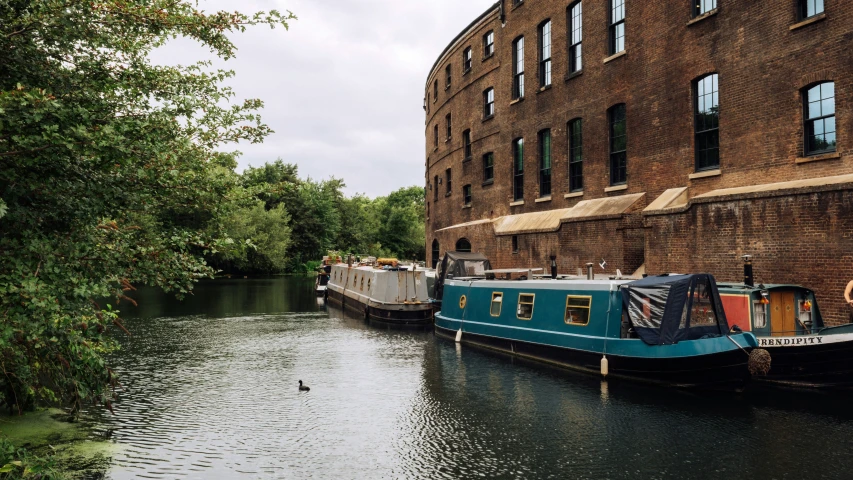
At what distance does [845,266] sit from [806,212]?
1297 millimetres

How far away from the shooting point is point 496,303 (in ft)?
56.1

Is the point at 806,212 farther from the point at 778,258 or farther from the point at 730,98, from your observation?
the point at 730,98

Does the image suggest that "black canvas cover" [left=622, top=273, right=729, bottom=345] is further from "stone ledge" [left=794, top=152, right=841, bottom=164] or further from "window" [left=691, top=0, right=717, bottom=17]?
"window" [left=691, top=0, right=717, bottom=17]

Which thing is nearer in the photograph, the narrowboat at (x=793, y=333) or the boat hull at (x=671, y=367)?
A: the narrowboat at (x=793, y=333)

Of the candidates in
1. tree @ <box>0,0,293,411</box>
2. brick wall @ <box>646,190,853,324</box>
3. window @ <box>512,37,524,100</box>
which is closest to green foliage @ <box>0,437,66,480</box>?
tree @ <box>0,0,293,411</box>

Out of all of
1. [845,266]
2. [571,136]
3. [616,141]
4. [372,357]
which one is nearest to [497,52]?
[571,136]

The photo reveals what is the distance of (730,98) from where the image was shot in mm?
16516

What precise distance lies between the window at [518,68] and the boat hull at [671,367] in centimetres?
1408

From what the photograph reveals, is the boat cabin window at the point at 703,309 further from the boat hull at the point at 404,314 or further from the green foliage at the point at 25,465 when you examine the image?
the boat hull at the point at 404,314

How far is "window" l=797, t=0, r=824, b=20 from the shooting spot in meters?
14.6

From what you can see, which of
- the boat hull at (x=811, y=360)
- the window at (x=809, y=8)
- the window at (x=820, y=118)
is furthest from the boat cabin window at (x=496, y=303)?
the window at (x=809, y=8)

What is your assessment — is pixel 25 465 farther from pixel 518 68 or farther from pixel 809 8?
pixel 518 68

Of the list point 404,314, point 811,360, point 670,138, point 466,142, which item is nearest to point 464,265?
point 404,314

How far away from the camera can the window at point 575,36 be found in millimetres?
22328
